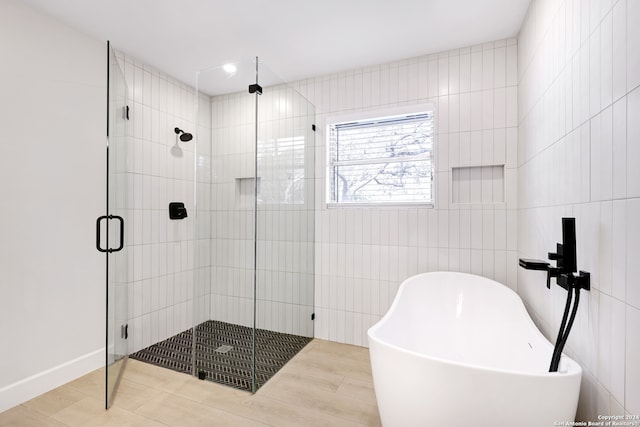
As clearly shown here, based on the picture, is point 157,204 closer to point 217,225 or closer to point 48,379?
point 217,225

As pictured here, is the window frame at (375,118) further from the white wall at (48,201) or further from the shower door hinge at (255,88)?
the white wall at (48,201)

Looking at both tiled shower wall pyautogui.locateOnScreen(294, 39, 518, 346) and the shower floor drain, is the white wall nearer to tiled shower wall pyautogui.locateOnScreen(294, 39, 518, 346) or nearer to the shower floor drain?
the shower floor drain

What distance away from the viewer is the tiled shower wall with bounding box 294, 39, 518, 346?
7.82 ft

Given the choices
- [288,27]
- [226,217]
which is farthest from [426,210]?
[288,27]

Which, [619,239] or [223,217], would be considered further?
[223,217]

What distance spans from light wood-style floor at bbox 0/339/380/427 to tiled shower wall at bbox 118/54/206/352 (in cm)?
53

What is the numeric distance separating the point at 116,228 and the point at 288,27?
6.23ft

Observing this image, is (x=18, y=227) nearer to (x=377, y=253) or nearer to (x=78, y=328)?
(x=78, y=328)

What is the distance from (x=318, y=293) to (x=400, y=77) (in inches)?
83.5

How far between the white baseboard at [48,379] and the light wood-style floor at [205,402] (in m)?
0.04

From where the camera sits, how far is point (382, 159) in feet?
9.14

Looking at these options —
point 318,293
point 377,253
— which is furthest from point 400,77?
point 318,293

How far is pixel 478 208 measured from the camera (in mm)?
2438

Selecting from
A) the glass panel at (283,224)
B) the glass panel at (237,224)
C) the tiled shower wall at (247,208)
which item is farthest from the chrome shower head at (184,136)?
the glass panel at (283,224)
